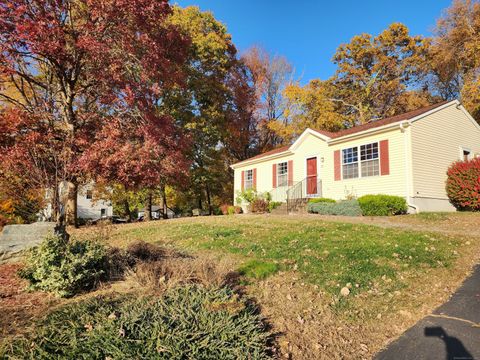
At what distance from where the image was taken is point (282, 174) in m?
18.7

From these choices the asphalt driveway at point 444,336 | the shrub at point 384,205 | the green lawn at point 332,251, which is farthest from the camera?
the shrub at point 384,205

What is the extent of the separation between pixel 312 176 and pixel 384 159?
4.18 meters

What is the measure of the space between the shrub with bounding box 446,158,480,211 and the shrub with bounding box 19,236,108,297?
45.7 ft

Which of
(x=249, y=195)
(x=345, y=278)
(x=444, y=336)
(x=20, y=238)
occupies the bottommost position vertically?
(x=444, y=336)

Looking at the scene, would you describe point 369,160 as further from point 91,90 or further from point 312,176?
point 91,90

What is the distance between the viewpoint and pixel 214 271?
4.15 metres

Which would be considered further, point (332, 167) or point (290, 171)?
point (290, 171)

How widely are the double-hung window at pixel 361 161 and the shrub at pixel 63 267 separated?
12.5m

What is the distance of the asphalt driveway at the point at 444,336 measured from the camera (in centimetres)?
296

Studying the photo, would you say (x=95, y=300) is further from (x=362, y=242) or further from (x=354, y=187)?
(x=354, y=187)

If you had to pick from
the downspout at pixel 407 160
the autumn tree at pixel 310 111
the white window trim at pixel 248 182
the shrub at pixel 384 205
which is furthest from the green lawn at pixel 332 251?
the autumn tree at pixel 310 111

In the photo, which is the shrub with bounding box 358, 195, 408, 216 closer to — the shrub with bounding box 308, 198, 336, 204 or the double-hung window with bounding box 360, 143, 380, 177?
the double-hung window with bounding box 360, 143, 380, 177

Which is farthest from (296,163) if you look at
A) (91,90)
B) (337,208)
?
(91,90)

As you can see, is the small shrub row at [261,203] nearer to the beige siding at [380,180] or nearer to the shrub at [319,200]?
the shrub at [319,200]
